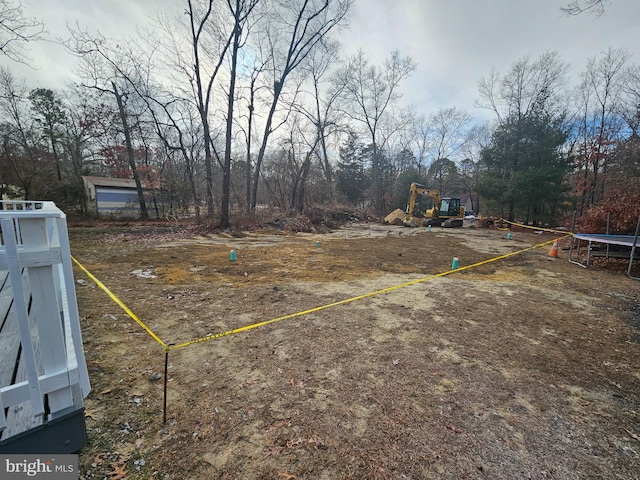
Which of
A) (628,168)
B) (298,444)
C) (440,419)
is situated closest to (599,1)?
(440,419)

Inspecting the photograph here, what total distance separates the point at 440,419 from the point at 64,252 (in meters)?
2.74

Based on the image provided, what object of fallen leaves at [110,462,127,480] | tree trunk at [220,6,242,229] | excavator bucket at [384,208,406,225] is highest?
tree trunk at [220,6,242,229]

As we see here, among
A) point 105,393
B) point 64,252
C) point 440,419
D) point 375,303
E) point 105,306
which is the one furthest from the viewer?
point 375,303

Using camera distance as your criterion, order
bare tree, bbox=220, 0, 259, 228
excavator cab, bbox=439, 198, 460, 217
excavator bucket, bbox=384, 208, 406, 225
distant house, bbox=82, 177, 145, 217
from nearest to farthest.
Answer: bare tree, bbox=220, 0, 259, 228 < excavator cab, bbox=439, 198, 460, 217 < distant house, bbox=82, 177, 145, 217 < excavator bucket, bbox=384, 208, 406, 225

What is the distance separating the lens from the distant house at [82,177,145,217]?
20172mm

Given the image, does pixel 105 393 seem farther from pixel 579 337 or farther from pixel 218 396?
pixel 579 337

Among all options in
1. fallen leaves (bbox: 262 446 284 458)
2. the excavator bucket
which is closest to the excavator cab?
the excavator bucket

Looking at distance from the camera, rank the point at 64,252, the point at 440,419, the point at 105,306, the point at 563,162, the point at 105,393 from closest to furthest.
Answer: the point at 64,252
the point at 440,419
the point at 105,393
the point at 105,306
the point at 563,162

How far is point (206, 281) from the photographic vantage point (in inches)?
207

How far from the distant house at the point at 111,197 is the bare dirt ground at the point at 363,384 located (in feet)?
62.6

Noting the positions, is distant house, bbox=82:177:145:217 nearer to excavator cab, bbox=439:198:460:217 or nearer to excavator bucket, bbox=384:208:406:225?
excavator bucket, bbox=384:208:406:225

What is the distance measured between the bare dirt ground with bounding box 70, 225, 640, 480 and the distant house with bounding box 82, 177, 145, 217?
19095mm

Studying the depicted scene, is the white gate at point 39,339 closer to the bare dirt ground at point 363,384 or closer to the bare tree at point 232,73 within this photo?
the bare dirt ground at point 363,384

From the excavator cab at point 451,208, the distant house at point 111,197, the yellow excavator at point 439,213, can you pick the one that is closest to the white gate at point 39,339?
the yellow excavator at point 439,213
